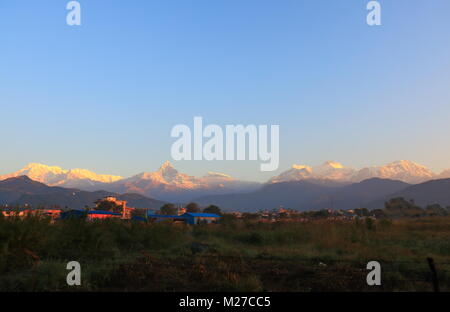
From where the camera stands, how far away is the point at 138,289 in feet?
41.8

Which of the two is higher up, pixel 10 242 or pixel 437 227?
pixel 10 242

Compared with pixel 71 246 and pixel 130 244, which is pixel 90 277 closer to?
pixel 71 246

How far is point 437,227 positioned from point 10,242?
47.5 metres
